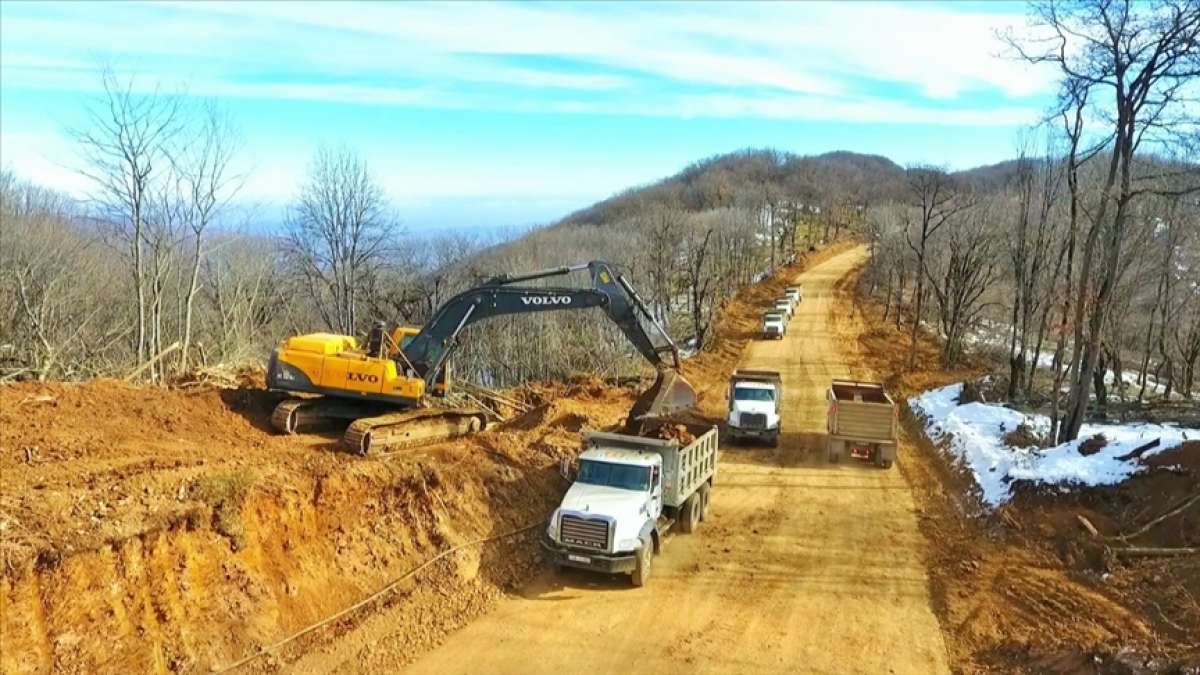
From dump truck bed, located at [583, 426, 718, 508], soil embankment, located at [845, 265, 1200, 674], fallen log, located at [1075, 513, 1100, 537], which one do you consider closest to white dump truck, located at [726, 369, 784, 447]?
soil embankment, located at [845, 265, 1200, 674]

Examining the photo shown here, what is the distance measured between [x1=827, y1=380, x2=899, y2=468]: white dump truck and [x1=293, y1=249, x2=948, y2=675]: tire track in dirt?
1.86m

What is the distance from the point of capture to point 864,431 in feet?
71.7

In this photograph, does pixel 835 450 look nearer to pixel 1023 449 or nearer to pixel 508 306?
pixel 1023 449

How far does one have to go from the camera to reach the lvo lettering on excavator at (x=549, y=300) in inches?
738

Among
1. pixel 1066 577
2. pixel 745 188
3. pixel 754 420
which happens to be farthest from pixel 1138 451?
pixel 745 188

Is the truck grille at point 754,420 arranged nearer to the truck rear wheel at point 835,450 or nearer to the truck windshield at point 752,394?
the truck windshield at point 752,394

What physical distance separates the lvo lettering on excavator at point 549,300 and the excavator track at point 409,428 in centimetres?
359

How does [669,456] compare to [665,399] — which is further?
[665,399]

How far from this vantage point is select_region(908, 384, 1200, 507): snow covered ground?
17.8 m

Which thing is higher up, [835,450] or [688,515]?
[835,450]

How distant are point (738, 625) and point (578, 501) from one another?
3526 mm

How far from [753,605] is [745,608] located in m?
0.20

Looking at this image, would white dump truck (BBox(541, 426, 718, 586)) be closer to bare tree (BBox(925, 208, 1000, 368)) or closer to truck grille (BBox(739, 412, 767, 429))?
truck grille (BBox(739, 412, 767, 429))

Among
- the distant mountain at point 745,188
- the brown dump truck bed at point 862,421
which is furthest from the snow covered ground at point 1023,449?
the distant mountain at point 745,188
